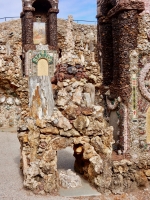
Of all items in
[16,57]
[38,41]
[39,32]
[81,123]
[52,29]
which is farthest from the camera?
[16,57]

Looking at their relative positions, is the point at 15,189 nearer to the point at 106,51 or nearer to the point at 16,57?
the point at 106,51

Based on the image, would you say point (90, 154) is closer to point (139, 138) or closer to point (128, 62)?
point (139, 138)

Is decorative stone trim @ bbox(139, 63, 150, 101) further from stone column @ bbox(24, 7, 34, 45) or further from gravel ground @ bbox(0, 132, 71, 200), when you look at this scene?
stone column @ bbox(24, 7, 34, 45)

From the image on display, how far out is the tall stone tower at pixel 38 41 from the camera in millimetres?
19031

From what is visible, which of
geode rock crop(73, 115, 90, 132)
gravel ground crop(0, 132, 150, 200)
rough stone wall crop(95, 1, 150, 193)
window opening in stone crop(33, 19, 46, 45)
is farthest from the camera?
window opening in stone crop(33, 19, 46, 45)

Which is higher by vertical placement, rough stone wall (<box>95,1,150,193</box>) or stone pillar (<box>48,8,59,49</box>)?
stone pillar (<box>48,8,59,49</box>)

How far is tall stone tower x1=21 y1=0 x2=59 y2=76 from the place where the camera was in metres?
19.0

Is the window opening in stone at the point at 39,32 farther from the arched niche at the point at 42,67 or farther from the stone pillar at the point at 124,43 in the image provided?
the stone pillar at the point at 124,43

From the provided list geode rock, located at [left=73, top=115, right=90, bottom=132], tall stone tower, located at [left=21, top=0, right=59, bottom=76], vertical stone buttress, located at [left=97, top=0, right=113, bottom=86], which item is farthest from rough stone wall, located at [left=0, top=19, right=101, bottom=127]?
geode rock, located at [left=73, top=115, right=90, bottom=132]

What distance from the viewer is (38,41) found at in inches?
784

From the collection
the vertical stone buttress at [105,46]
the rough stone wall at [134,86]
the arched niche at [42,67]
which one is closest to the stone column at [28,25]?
the arched niche at [42,67]

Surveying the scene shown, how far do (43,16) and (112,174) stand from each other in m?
14.9

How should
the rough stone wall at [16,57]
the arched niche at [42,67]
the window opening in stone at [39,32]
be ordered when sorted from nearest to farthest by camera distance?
the rough stone wall at [16,57] → the arched niche at [42,67] → the window opening in stone at [39,32]

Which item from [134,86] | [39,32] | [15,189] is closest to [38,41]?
[39,32]
